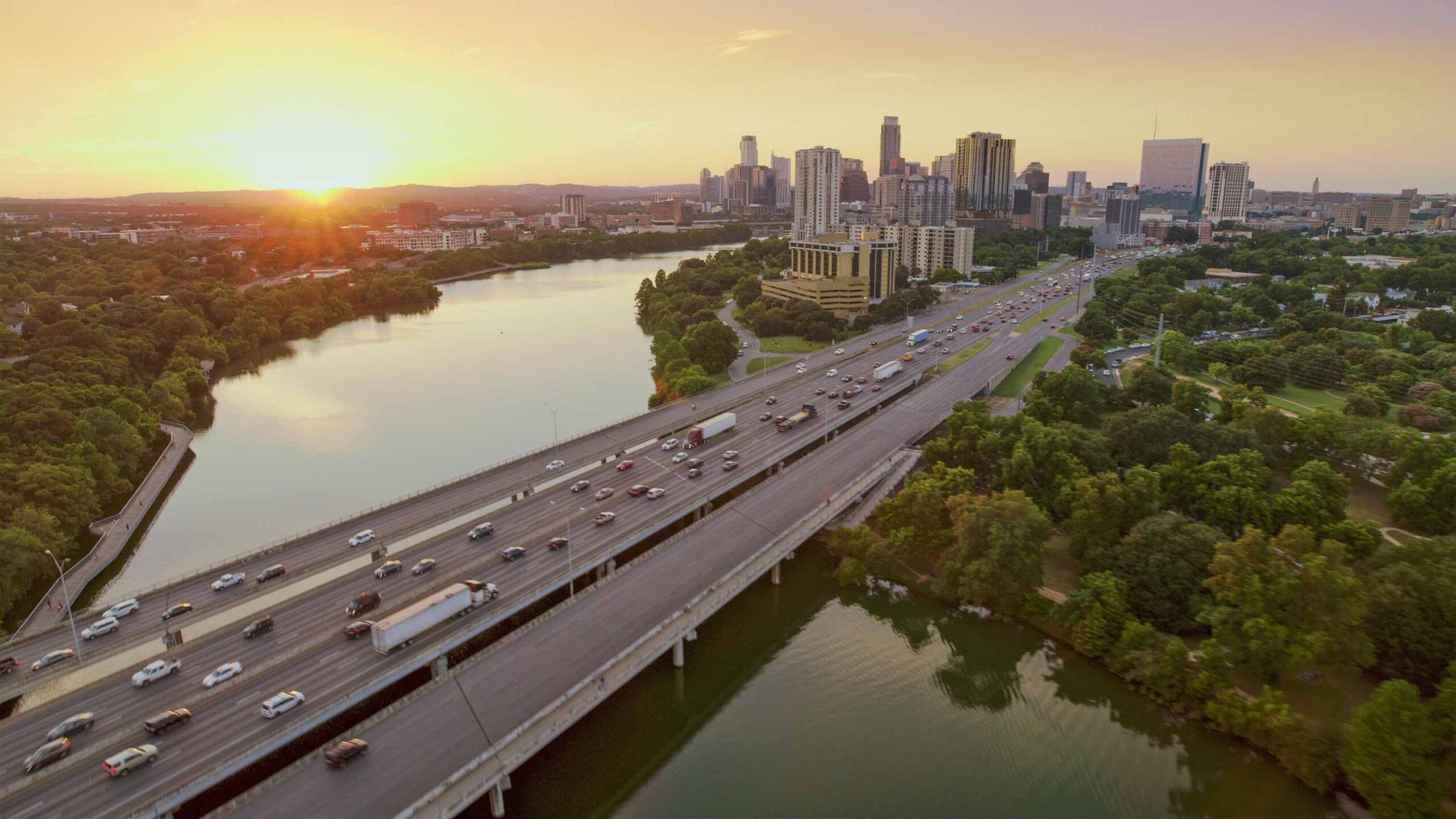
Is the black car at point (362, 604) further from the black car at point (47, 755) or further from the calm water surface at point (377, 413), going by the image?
the calm water surface at point (377, 413)

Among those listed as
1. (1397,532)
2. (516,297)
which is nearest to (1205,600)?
(1397,532)

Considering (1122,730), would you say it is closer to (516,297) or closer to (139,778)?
(139,778)

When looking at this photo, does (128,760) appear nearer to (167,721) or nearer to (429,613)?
(167,721)

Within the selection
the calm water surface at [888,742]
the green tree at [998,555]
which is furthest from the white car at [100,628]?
the green tree at [998,555]

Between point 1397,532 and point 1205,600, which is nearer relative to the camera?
point 1205,600

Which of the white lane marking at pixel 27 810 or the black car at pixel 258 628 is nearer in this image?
the white lane marking at pixel 27 810

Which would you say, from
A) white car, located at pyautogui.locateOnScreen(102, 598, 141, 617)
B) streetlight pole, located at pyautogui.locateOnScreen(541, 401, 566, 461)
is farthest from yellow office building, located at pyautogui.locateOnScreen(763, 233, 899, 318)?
white car, located at pyautogui.locateOnScreen(102, 598, 141, 617)

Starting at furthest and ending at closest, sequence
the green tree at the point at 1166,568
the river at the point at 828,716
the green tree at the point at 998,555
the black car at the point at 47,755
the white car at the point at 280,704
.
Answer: the green tree at the point at 998,555 < the green tree at the point at 1166,568 < the river at the point at 828,716 < the white car at the point at 280,704 < the black car at the point at 47,755

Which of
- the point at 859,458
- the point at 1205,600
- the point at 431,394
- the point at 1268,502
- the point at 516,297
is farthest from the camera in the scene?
the point at 516,297
